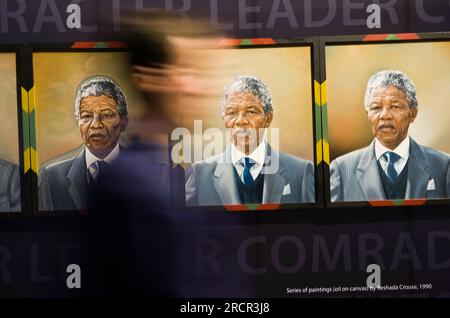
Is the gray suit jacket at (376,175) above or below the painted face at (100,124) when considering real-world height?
below

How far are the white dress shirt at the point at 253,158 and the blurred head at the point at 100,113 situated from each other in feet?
2.19

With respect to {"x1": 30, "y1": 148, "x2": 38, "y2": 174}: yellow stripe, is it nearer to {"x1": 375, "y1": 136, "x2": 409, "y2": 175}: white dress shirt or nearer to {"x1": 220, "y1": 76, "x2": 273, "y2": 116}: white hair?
{"x1": 220, "y1": 76, "x2": 273, "y2": 116}: white hair

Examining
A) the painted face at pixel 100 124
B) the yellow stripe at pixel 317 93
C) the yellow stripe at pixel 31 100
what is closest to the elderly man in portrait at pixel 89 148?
the painted face at pixel 100 124

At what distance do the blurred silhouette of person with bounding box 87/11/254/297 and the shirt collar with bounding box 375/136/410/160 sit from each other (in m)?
1.07

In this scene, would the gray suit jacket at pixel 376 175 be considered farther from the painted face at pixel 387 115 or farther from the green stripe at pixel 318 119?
the green stripe at pixel 318 119

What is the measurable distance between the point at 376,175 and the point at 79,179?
1760 millimetres

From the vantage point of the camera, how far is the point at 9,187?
3.74 m

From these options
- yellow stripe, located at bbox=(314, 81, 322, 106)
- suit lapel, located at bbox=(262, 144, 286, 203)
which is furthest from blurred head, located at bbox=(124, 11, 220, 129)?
yellow stripe, located at bbox=(314, 81, 322, 106)

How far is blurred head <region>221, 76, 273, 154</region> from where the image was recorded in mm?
3748

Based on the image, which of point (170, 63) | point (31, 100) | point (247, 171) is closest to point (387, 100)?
point (247, 171)

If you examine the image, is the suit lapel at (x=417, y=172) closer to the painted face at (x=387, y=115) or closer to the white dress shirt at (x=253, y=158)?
the painted face at (x=387, y=115)

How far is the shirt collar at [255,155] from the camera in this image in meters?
3.75

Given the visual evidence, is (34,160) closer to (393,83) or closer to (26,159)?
(26,159)
